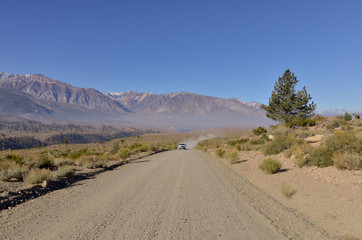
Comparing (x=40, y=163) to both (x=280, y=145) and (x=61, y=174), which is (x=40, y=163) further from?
(x=280, y=145)

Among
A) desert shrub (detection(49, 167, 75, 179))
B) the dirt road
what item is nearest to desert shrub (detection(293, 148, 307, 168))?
the dirt road

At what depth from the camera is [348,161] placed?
8.76 meters

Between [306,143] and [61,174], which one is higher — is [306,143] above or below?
above

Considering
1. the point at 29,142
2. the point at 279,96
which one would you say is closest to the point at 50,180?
the point at 279,96

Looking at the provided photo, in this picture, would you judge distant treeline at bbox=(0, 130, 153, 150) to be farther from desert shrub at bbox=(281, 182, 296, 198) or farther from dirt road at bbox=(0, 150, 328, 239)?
desert shrub at bbox=(281, 182, 296, 198)

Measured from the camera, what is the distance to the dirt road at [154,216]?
494cm

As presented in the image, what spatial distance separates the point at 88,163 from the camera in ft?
54.4

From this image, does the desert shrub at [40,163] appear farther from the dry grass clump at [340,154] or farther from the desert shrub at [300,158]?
the dry grass clump at [340,154]

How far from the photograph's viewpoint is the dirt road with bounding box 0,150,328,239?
4.94 m

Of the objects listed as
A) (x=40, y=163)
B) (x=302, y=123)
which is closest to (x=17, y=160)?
(x=40, y=163)

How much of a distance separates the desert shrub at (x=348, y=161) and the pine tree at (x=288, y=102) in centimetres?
2573

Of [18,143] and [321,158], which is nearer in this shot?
[321,158]

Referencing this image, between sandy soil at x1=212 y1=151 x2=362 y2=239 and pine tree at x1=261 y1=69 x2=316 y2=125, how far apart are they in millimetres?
25638

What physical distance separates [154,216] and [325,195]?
5.75 m
